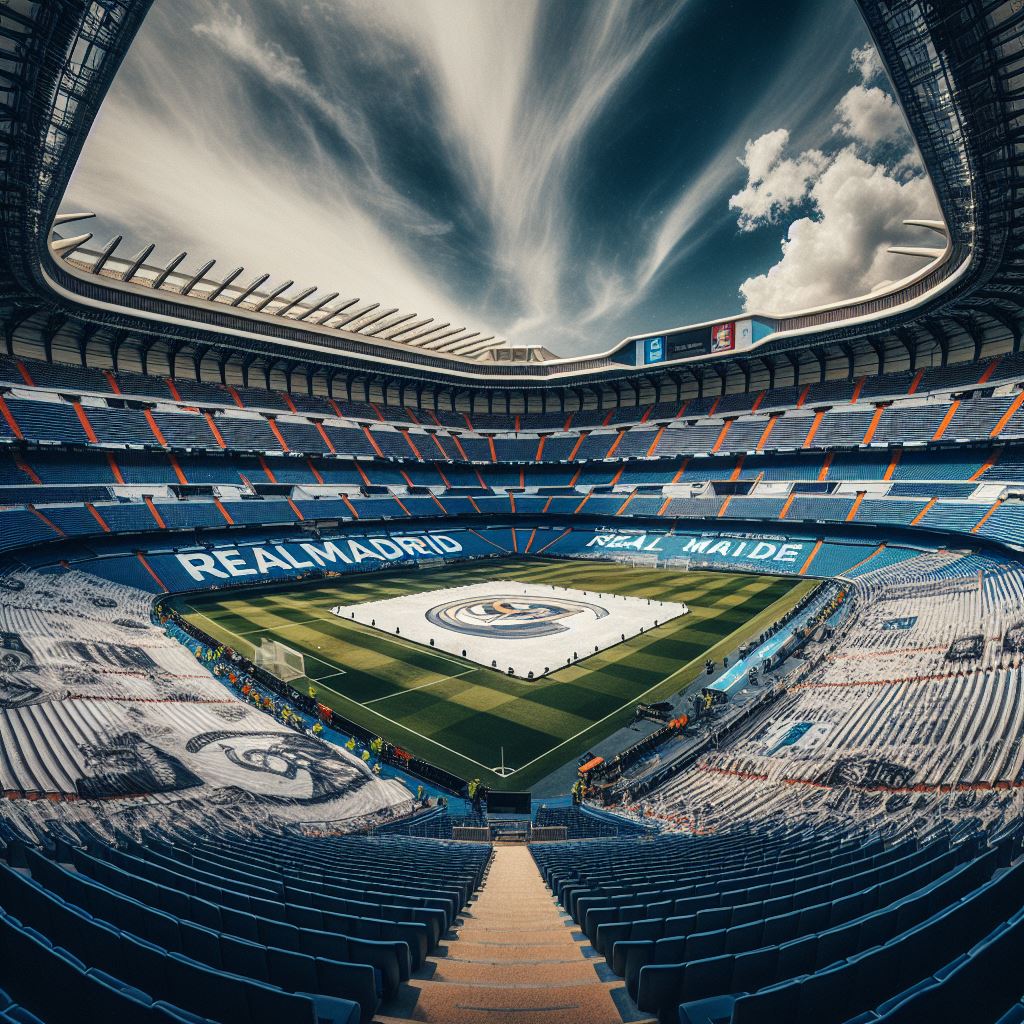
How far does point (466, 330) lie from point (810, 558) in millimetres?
43724

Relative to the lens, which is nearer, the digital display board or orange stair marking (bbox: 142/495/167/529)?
orange stair marking (bbox: 142/495/167/529)

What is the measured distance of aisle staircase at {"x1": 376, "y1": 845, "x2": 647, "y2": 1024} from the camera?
4363 millimetres

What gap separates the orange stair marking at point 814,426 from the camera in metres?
58.8

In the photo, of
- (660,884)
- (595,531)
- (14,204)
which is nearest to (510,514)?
(595,531)

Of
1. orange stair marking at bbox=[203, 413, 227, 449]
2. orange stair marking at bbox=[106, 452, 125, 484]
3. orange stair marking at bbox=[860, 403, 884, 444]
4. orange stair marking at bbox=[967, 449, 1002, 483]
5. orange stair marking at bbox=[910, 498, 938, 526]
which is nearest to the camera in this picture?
orange stair marking at bbox=[910, 498, 938, 526]

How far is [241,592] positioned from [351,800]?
107ft

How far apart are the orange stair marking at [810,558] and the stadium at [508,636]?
2.80 ft

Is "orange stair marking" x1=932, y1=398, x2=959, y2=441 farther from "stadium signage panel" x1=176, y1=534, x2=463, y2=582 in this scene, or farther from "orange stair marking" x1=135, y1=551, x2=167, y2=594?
"orange stair marking" x1=135, y1=551, x2=167, y2=594

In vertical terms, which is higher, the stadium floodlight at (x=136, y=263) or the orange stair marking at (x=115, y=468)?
the stadium floodlight at (x=136, y=263)

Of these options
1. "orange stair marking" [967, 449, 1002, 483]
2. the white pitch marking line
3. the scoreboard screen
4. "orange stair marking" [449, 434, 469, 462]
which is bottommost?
the white pitch marking line

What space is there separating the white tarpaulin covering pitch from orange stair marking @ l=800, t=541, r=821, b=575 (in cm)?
1623

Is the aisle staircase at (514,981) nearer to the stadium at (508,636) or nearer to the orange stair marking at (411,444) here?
the stadium at (508,636)

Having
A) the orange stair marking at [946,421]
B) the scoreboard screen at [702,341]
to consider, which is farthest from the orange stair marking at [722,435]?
the orange stair marking at [946,421]

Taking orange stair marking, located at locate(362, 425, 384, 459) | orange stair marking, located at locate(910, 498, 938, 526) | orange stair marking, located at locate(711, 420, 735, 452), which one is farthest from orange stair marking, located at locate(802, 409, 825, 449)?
orange stair marking, located at locate(362, 425, 384, 459)
